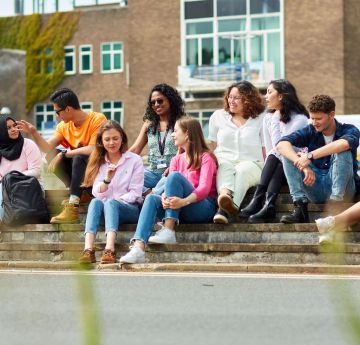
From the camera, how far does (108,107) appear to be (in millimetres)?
54562

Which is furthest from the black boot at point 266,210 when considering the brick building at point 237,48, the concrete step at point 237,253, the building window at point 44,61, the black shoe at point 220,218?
the building window at point 44,61

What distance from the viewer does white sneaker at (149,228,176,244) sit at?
910cm

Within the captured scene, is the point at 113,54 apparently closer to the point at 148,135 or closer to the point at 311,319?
the point at 148,135

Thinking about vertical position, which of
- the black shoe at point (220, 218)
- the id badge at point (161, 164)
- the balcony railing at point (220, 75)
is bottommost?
the black shoe at point (220, 218)

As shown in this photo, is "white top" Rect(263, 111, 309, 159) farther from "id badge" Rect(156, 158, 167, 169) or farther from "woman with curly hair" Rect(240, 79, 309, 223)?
"id badge" Rect(156, 158, 167, 169)

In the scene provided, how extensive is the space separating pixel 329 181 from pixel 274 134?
899 mm

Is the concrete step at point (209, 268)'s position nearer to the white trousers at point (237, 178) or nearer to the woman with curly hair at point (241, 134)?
the white trousers at point (237, 178)

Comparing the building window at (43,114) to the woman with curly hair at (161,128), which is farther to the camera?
the building window at (43,114)

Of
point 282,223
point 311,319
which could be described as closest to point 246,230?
point 282,223

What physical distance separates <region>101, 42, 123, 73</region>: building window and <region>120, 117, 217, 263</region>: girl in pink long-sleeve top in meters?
45.6

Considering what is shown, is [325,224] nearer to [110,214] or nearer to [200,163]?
[200,163]

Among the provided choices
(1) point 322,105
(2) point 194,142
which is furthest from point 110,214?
(1) point 322,105

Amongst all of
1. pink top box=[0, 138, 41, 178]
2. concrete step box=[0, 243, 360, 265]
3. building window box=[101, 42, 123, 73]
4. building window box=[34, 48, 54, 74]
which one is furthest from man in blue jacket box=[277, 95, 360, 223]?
building window box=[34, 48, 54, 74]

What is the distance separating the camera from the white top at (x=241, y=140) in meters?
10.1
